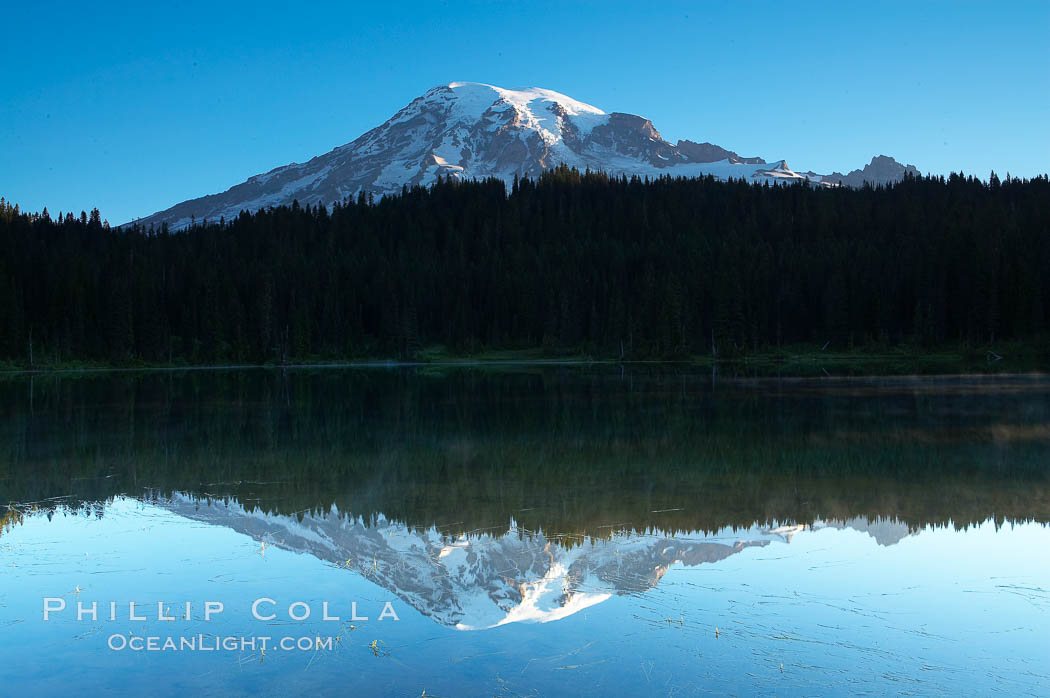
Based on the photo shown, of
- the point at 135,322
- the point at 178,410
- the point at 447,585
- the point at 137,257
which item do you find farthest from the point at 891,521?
the point at 137,257

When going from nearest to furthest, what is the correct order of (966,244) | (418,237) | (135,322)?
(966,244)
(135,322)
(418,237)

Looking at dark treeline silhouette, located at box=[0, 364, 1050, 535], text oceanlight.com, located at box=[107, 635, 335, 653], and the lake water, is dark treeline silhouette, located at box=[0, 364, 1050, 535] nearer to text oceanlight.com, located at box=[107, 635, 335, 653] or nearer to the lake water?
the lake water

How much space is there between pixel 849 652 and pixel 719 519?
540 cm

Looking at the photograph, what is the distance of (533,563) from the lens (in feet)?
37.1

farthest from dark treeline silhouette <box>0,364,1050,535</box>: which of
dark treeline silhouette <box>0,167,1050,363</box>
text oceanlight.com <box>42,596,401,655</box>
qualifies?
dark treeline silhouette <box>0,167,1050,363</box>

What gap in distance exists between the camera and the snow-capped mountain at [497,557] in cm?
998

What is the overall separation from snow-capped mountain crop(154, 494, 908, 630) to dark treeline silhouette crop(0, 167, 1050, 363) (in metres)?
77.4

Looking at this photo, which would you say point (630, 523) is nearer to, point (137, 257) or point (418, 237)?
point (137, 257)

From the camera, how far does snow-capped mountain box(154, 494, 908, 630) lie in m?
9.98

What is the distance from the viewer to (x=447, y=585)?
1071cm

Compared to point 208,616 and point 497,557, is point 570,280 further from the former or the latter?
point 208,616

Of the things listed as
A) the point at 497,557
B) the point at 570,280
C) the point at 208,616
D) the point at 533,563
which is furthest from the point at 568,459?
the point at 570,280

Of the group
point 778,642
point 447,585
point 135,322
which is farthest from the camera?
point 135,322

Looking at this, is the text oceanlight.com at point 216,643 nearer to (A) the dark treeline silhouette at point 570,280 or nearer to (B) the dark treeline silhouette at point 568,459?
(B) the dark treeline silhouette at point 568,459
